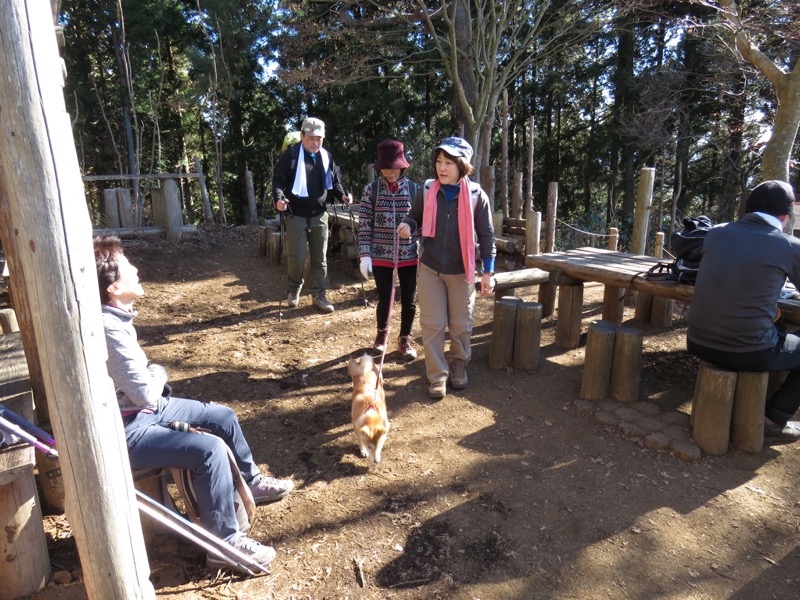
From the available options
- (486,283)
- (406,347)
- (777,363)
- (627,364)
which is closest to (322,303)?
(406,347)

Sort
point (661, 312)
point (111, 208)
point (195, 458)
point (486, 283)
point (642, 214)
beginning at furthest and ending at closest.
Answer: point (111, 208) → point (642, 214) → point (661, 312) → point (486, 283) → point (195, 458)

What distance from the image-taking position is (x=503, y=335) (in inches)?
186

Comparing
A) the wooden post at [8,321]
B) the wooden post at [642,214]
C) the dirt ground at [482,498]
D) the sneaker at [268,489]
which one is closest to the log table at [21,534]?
the dirt ground at [482,498]

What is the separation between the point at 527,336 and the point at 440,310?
0.97 metres

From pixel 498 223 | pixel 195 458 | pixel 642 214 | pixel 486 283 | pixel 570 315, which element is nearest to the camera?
pixel 195 458

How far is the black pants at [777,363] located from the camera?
3389mm

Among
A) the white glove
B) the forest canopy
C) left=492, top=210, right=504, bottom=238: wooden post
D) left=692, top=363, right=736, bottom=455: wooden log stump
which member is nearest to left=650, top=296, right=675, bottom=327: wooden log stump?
left=692, top=363, right=736, bottom=455: wooden log stump

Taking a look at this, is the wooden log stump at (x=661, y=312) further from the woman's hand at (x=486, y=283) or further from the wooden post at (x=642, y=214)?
the woman's hand at (x=486, y=283)

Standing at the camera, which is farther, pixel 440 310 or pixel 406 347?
pixel 406 347

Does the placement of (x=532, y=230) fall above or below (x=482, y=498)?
above

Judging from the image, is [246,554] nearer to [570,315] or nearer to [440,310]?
[440,310]

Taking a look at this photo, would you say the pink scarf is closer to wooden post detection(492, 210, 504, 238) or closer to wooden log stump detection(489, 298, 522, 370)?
wooden log stump detection(489, 298, 522, 370)

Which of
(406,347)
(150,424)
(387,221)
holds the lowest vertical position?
(406,347)

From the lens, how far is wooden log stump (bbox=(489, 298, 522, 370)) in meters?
4.71
